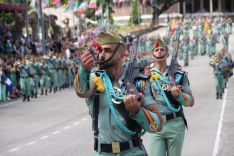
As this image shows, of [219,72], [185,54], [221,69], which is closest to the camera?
[219,72]

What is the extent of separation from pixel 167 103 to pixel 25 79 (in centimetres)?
2201

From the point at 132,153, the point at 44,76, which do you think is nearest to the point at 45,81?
the point at 44,76

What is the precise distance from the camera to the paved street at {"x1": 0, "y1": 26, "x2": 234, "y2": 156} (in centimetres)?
1585

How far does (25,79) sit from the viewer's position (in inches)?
1246

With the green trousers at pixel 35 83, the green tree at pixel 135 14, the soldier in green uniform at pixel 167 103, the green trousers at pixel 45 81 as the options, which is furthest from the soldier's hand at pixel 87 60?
the green tree at pixel 135 14

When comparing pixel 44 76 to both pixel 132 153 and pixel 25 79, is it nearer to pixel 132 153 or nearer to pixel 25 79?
pixel 25 79

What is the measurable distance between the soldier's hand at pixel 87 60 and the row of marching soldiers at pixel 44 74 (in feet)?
81.4

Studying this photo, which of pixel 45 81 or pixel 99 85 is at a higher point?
pixel 99 85

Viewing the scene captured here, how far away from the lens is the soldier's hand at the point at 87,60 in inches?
247

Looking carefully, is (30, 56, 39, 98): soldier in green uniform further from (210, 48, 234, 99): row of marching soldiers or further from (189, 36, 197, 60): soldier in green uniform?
(189, 36, 197, 60): soldier in green uniform

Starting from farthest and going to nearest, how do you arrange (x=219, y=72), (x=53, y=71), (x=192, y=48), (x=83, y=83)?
(x=192, y=48), (x=53, y=71), (x=219, y=72), (x=83, y=83)

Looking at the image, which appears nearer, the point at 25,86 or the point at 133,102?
the point at 133,102

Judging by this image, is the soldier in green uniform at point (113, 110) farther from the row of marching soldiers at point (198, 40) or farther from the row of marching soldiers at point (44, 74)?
the row of marching soldiers at point (198, 40)

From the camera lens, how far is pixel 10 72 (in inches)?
1280
